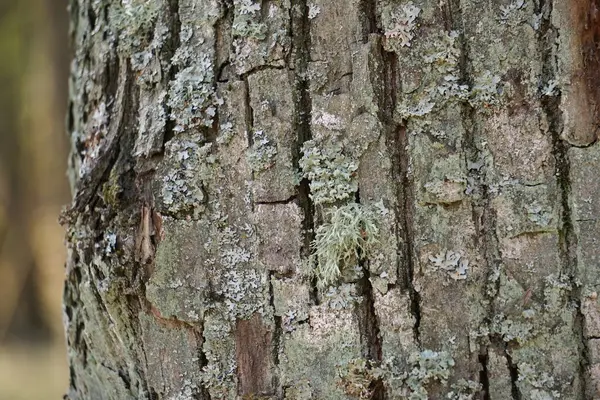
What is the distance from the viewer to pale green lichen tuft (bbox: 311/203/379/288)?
1040 millimetres

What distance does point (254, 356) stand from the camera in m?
1.10

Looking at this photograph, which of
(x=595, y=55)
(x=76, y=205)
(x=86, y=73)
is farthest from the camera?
(x=86, y=73)

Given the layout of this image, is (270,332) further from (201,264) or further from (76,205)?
(76,205)

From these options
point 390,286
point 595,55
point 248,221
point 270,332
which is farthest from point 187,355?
point 595,55

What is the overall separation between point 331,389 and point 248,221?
0.32 metres

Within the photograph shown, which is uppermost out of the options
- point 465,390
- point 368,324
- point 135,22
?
point 135,22

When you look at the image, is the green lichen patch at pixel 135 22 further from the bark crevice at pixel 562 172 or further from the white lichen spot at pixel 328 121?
the bark crevice at pixel 562 172

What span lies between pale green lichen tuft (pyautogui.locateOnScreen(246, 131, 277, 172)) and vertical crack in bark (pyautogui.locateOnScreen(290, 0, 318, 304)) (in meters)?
0.04

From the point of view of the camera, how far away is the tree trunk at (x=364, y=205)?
3.30 feet

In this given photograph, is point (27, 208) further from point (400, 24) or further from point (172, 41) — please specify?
point (400, 24)

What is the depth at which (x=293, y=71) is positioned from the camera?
3.59 ft

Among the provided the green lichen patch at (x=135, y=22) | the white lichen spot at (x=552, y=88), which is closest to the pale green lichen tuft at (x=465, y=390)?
the white lichen spot at (x=552, y=88)

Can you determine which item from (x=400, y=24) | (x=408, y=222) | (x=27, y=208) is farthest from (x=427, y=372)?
(x=27, y=208)

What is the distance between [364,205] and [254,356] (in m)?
0.33
